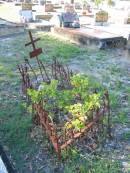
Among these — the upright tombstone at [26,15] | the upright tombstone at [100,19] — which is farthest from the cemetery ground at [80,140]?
the upright tombstone at [26,15]

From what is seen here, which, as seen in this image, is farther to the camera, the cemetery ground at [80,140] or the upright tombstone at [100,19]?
the upright tombstone at [100,19]

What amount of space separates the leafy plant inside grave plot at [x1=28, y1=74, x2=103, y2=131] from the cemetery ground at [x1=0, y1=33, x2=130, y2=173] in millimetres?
391

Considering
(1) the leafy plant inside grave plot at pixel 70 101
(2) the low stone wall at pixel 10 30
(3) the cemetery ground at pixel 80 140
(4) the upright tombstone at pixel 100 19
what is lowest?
(3) the cemetery ground at pixel 80 140

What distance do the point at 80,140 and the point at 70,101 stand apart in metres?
0.79

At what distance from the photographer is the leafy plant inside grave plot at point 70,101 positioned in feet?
16.5

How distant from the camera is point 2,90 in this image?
7.57 metres

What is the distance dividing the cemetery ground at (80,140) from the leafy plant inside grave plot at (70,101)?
39 centimetres

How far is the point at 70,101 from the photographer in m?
5.70

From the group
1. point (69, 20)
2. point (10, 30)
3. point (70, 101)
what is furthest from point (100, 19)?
point (70, 101)

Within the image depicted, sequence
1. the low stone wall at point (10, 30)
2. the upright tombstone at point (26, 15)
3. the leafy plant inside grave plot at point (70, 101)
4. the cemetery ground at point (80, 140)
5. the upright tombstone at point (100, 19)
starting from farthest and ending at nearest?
1. the upright tombstone at point (26, 15)
2. the upright tombstone at point (100, 19)
3. the low stone wall at point (10, 30)
4. the leafy plant inside grave plot at point (70, 101)
5. the cemetery ground at point (80, 140)

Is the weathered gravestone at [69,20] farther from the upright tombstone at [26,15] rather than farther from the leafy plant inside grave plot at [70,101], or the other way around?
the leafy plant inside grave plot at [70,101]

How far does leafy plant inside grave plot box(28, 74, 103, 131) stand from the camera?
5.04 metres

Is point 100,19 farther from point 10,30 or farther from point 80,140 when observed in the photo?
point 80,140

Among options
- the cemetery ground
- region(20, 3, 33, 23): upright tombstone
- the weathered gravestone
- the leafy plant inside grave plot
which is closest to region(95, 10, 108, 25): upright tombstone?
the weathered gravestone
